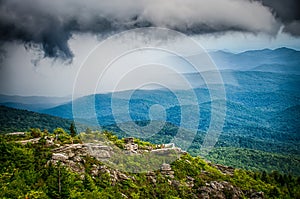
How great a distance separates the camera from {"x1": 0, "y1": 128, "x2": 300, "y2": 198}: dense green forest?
4434 centimetres

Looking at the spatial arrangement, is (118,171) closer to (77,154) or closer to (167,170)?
(77,154)

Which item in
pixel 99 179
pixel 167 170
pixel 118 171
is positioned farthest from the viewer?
pixel 167 170

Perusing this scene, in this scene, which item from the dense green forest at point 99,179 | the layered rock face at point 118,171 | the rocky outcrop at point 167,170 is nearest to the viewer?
the dense green forest at point 99,179

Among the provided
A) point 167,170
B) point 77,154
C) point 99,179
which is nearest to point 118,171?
point 99,179

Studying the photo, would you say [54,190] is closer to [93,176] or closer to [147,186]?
[93,176]

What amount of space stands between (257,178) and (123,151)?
37593 mm

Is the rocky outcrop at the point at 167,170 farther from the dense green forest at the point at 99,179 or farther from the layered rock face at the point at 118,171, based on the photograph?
the dense green forest at the point at 99,179

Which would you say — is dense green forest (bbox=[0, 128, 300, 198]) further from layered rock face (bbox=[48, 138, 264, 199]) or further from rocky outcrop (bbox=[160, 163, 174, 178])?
rocky outcrop (bbox=[160, 163, 174, 178])

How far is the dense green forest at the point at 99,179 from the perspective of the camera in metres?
44.3

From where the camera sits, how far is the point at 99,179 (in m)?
51.8

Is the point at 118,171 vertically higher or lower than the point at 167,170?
higher

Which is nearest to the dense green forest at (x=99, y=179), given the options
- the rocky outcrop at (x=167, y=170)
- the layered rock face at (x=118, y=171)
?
the layered rock face at (x=118, y=171)

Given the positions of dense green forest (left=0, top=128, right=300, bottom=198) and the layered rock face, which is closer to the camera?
dense green forest (left=0, top=128, right=300, bottom=198)

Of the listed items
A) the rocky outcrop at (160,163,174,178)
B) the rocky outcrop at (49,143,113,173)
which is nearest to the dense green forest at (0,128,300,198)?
the rocky outcrop at (160,163,174,178)
